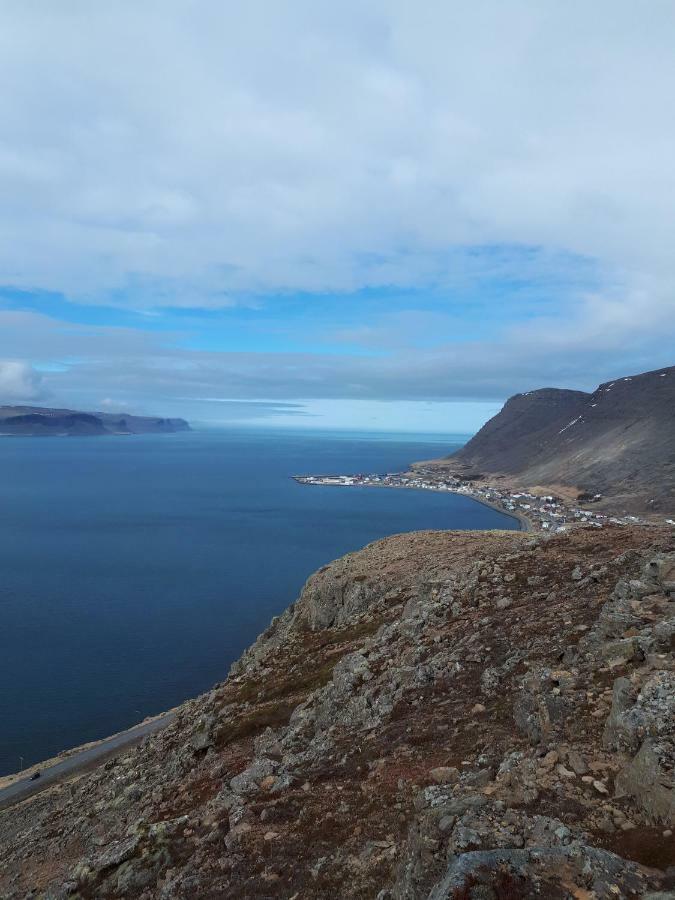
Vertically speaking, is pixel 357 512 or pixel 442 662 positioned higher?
pixel 442 662

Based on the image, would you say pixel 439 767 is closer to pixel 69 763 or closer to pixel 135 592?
pixel 69 763

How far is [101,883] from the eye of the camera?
14203 millimetres

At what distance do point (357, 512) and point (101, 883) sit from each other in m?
168

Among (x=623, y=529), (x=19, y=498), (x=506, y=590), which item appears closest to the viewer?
(x=506, y=590)

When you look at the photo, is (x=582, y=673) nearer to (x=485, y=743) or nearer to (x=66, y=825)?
(x=485, y=743)

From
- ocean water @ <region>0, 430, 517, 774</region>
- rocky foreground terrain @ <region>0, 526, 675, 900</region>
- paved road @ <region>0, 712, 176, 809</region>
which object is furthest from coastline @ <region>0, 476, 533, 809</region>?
rocky foreground terrain @ <region>0, 526, 675, 900</region>

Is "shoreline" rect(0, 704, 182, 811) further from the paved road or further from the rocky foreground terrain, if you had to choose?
the rocky foreground terrain

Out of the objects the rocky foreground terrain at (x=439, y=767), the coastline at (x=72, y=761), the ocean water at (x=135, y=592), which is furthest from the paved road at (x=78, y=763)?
the rocky foreground terrain at (x=439, y=767)

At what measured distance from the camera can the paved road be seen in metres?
42.1

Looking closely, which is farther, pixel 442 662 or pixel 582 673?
pixel 442 662

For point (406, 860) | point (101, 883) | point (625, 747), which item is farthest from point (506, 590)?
point (101, 883)

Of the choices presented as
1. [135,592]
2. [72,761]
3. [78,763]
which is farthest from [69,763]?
[135,592]

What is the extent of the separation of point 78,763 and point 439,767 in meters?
46.9

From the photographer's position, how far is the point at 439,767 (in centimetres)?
1236
